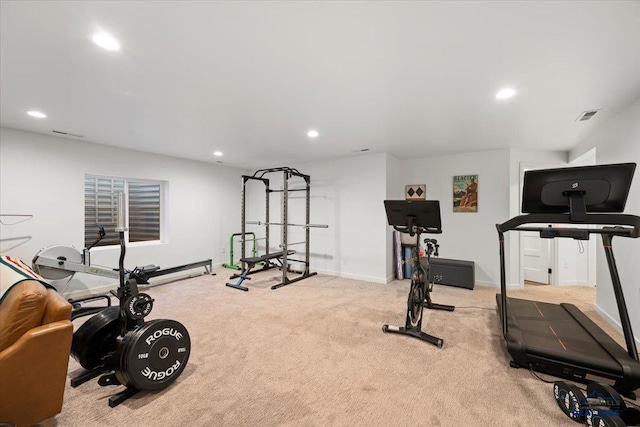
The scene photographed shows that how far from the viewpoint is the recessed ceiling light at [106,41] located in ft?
5.33

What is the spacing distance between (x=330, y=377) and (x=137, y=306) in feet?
5.22

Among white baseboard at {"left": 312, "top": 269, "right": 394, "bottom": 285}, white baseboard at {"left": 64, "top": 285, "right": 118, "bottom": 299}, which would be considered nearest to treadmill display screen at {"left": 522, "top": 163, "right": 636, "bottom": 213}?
white baseboard at {"left": 312, "top": 269, "right": 394, "bottom": 285}

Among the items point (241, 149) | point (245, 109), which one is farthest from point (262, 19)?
point (241, 149)

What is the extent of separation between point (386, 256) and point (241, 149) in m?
3.17

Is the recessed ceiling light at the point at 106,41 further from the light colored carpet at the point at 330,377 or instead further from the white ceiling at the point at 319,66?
the light colored carpet at the point at 330,377

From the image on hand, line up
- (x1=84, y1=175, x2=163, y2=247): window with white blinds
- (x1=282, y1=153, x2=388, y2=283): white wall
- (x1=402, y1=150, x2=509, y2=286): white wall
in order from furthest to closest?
(x1=282, y1=153, x2=388, y2=283): white wall, (x1=402, y1=150, x2=509, y2=286): white wall, (x1=84, y1=175, x2=163, y2=247): window with white blinds

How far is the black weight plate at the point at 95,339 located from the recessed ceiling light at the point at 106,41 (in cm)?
192

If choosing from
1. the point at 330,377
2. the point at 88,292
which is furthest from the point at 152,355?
the point at 88,292

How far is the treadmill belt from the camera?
1.96m

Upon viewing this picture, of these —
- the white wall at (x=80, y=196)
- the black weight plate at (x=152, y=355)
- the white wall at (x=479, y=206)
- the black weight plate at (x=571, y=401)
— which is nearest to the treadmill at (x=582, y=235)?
the black weight plate at (x=571, y=401)

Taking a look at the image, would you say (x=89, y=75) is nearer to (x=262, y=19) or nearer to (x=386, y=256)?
(x=262, y=19)

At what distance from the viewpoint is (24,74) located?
6.84 feet

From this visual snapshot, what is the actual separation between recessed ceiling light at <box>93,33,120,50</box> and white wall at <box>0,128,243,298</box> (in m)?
3.23

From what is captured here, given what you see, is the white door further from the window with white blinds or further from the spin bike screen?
the window with white blinds
